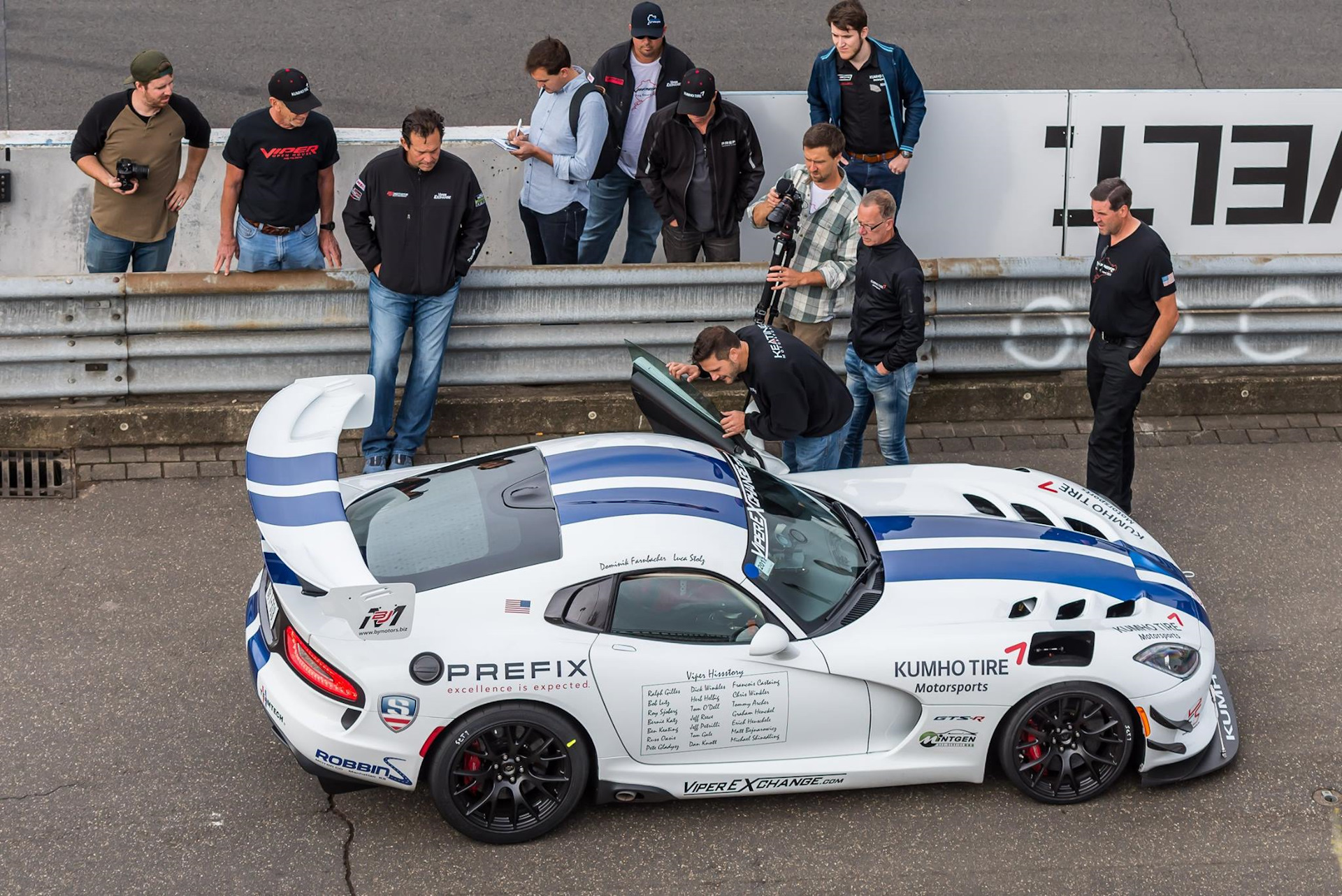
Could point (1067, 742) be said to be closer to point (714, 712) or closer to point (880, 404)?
point (714, 712)

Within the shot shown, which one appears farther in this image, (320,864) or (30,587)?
(30,587)

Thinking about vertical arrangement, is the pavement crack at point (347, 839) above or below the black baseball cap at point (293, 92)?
below

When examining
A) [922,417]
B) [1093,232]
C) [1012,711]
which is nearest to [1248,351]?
[1093,232]

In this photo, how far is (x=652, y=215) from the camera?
9.44m

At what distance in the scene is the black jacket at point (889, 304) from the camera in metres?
7.74

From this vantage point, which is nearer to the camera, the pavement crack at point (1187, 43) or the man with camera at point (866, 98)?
the man with camera at point (866, 98)

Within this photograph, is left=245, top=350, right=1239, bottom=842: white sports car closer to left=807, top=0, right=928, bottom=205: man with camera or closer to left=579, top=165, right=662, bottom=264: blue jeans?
left=579, top=165, right=662, bottom=264: blue jeans

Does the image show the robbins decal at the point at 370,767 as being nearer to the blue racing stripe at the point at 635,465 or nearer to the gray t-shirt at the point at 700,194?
the blue racing stripe at the point at 635,465

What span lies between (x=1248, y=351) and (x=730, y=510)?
493 centimetres

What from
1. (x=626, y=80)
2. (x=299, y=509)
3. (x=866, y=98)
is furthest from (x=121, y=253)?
(x=866, y=98)

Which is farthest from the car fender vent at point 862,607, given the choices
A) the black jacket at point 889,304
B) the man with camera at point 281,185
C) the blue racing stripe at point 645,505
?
the man with camera at point 281,185

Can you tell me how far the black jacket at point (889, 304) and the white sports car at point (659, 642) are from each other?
1780 mm

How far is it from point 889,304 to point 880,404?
0.62 meters

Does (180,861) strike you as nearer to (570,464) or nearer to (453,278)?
(570,464)
